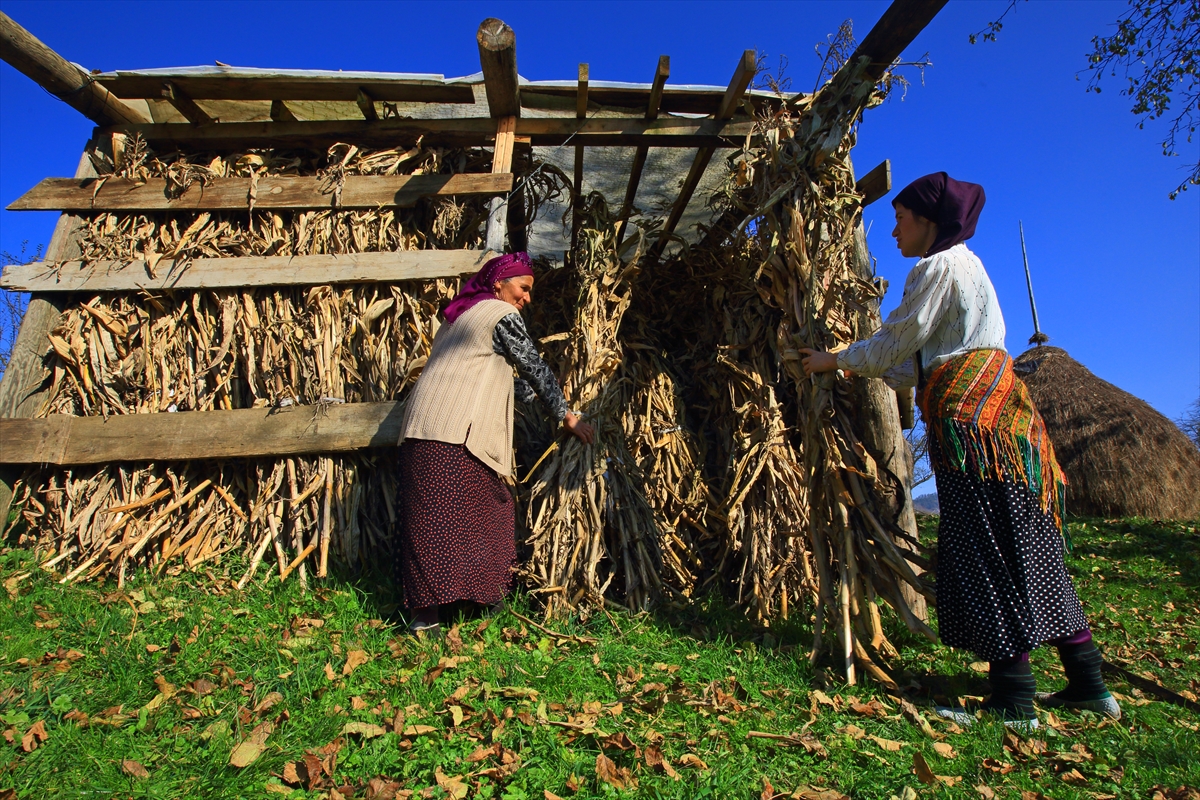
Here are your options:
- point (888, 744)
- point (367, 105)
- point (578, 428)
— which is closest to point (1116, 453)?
point (578, 428)

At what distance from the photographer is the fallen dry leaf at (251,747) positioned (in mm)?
2031

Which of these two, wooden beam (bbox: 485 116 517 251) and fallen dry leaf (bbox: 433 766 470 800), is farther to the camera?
wooden beam (bbox: 485 116 517 251)

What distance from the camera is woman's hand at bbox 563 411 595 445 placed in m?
3.53

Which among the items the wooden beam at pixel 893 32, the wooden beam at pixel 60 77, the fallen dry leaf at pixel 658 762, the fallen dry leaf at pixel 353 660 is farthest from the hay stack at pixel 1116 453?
the wooden beam at pixel 60 77

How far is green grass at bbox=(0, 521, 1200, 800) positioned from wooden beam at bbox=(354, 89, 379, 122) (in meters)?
2.80

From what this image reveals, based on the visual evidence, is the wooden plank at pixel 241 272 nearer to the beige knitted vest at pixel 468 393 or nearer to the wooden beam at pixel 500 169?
the wooden beam at pixel 500 169

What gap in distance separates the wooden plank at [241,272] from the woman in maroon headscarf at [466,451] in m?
0.79

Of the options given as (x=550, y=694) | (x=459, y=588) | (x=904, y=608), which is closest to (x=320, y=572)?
(x=459, y=588)

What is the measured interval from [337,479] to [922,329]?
9.81ft

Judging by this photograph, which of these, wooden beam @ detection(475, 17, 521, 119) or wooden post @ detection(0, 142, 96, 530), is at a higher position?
wooden beam @ detection(475, 17, 521, 119)

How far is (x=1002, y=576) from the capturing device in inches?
96.7

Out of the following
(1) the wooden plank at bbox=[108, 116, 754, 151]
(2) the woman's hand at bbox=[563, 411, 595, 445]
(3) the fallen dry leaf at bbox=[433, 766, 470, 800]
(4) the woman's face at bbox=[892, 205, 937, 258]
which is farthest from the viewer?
(1) the wooden plank at bbox=[108, 116, 754, 151]

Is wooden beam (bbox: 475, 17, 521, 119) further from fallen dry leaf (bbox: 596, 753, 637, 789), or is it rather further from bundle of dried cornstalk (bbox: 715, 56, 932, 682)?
fallen dry leaf (bbox: 596, 753, 637, 789)

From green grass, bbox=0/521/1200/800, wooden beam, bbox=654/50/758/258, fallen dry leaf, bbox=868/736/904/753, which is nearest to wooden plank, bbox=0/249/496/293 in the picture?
wooden beam, bbox=654/50/758/258
